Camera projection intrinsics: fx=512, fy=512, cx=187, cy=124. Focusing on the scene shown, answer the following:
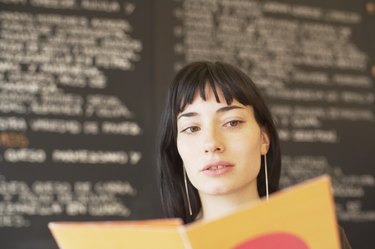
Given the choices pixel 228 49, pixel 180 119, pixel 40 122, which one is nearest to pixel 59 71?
pixel 40 122

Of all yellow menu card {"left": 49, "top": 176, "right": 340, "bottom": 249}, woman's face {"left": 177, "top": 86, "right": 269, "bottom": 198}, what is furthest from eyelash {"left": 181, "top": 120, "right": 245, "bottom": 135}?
yellow menu card {"left": 49, "top": 176, "right": 340, "bottom": 249}

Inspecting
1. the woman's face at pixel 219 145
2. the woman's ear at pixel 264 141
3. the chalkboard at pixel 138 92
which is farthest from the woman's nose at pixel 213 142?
the chalkboard at pixel 138 92

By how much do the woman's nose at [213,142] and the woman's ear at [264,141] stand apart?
0.48ft

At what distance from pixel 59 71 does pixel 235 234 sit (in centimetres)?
127

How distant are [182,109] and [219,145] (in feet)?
0.41

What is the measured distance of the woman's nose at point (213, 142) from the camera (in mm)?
941

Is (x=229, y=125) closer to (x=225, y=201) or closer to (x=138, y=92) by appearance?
(x=225, y=201)

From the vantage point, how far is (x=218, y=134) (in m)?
0.96

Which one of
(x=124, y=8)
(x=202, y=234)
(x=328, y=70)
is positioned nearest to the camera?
(x=202, y=234)

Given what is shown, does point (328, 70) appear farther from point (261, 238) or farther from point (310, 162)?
point (261, 238)

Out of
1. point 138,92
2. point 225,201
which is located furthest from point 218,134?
point 138,92

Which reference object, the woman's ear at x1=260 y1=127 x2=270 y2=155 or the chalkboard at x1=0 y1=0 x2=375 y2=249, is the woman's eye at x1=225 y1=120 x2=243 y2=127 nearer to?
the woman's ear at x1=260 y1=127 x2=270 y2=155

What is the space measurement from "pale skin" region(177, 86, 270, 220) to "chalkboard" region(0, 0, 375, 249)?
0.80 m

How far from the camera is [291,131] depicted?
6.69ft
